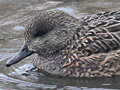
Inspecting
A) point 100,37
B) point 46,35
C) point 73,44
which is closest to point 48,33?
point 46,35

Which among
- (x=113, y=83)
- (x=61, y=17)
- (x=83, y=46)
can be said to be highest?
(x=61, y=17)

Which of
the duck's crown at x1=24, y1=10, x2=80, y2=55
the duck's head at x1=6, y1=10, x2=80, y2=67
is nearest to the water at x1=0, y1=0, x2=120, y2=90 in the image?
the duck's head at x1=6, y1=10, x2=80, y2=67

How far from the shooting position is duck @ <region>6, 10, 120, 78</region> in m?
6.80

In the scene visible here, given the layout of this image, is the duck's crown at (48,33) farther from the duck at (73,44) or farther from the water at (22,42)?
the water at (22,42)

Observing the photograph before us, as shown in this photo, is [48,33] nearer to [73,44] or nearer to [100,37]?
[73,44]

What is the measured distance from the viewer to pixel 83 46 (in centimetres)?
692

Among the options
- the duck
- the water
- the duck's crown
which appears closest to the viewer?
the water

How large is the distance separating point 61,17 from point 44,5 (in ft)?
12.5

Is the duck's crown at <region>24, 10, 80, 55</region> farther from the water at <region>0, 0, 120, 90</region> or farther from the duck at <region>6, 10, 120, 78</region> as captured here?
the water at <region>0, 0, 120, 90</region>

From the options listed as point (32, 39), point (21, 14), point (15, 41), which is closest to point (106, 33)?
point (32, 39)

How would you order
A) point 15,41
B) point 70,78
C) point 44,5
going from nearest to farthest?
1. point 70,78
2. point 15,41
3. point 44,5

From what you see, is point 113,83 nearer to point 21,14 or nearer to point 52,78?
point 52,78

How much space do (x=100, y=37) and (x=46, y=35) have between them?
1141 millimetres

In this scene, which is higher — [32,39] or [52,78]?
[32,39]
